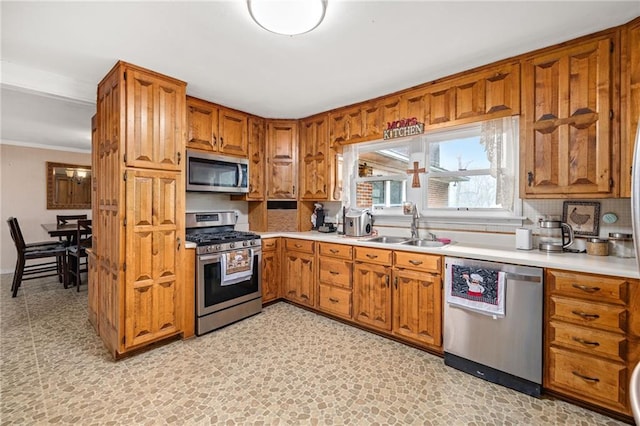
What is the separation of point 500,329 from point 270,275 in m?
2.40

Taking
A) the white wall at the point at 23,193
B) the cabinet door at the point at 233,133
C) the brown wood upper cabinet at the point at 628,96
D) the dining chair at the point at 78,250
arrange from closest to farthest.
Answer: the brown wood upper cabinet at the point at 628,96 → the cabinet door at the point at 233,133 → the dining chair at the point at 78,250 → the white wall at the point at 23,193

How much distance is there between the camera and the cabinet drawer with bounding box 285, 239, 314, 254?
3312mm

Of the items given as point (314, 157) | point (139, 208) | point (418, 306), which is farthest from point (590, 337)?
point (139, 208)

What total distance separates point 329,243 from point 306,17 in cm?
208

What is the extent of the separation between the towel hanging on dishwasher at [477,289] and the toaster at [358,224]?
1174mm

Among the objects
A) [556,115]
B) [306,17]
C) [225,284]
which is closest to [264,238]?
[225,284]

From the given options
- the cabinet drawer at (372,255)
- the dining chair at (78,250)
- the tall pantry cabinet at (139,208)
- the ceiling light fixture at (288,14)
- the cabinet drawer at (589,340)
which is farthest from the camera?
the dining chair at (78,250)

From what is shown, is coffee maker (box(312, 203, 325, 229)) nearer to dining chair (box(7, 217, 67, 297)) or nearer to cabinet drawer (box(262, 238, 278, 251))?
cabinet drawer (box(262, 238, 278, 251))

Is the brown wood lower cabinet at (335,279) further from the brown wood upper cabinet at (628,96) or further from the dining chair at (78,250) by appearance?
the dining chair at (78,250)

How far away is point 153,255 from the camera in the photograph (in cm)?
249

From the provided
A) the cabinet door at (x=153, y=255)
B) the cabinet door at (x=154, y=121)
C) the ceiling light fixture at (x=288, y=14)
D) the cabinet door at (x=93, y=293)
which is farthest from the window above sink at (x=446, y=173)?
the cabinet door at (x=93, y=293)

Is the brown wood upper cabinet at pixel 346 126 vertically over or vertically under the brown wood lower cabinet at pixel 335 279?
over

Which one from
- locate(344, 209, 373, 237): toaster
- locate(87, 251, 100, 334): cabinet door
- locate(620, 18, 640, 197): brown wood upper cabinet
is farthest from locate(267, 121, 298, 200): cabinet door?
locate(620, 18, 640, 197): brown wood upper cabinet

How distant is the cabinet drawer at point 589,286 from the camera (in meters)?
1.68
